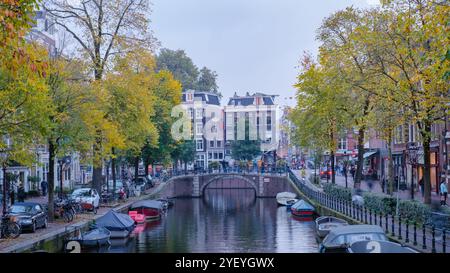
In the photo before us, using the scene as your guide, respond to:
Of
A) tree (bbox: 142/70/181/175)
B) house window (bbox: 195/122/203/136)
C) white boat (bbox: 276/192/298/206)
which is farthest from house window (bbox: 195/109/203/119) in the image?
white boat (bbox: 276/192/298/206)

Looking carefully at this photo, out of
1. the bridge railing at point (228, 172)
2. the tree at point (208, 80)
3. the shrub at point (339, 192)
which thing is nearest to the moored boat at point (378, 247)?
the shrub at point (339, 192)

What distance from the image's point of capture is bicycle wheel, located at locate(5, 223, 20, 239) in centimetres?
2407

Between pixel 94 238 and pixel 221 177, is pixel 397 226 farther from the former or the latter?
pixel 221 177

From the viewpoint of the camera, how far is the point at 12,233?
79.5ft

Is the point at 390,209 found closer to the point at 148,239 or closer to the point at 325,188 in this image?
the point at 148,239

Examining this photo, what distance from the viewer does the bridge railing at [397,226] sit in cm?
1881

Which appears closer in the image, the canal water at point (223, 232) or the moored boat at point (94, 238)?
the moored boat at point (94, 238)

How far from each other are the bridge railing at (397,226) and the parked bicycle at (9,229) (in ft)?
48.4

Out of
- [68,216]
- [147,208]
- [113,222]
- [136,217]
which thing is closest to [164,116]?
[147,208]

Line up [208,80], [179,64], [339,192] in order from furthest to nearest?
1. [208,80]
2. [179,64]
3. [339,192]

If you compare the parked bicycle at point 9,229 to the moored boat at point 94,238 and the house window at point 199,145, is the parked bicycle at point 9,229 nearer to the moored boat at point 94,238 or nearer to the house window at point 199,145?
the moored boat at point 94,238

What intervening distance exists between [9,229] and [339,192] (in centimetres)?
2385

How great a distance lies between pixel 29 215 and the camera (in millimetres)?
27109
